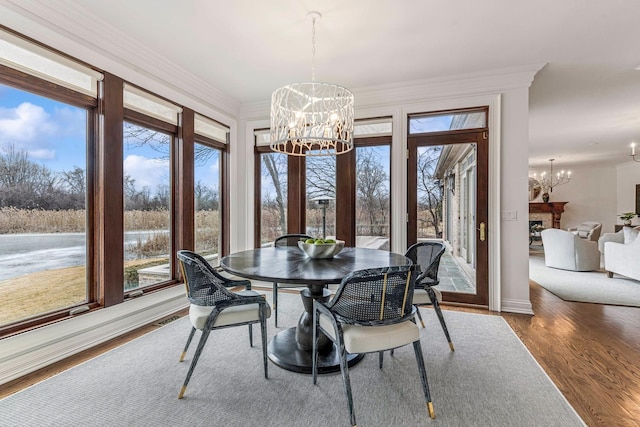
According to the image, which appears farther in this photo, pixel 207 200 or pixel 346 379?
pixel 207 200

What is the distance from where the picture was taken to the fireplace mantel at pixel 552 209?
33.1ft

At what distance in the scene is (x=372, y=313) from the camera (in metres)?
1.66

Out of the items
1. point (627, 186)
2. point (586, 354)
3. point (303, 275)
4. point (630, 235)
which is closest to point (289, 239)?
point (303, 275)

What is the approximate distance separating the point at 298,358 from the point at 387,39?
2.78m

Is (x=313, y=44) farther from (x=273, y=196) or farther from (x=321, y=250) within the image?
(x=273, y=196)

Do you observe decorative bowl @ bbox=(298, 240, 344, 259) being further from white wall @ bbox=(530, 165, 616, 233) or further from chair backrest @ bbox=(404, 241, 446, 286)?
white wall @ bbox=(530, 165, 616, 233)

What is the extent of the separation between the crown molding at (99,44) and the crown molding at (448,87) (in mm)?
2117

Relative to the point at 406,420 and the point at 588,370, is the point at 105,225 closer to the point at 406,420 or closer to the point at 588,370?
the point at 406,420

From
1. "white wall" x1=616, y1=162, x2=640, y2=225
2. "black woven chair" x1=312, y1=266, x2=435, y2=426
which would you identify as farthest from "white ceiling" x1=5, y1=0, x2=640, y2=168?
"white wall" x1=616, y1=162, x2=640, y2=225

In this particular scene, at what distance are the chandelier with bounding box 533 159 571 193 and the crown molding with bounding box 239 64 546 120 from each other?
788cm

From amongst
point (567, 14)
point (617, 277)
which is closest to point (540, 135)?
point (617, 277)

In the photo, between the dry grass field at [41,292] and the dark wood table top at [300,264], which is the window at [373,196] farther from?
the dry grass field at [41,292]

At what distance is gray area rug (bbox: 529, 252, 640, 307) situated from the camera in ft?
13.2

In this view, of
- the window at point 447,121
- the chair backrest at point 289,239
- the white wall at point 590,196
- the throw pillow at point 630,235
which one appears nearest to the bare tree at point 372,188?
the window at point 447,121
